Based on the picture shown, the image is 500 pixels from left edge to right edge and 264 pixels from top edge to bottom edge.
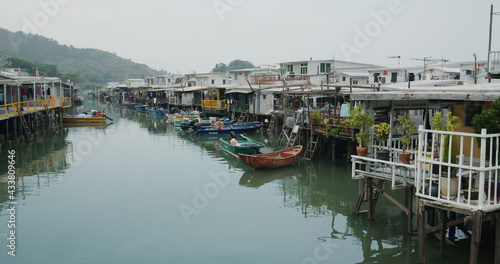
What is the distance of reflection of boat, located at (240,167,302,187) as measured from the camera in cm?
1902

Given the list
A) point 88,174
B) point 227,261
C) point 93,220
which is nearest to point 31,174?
point 88,174

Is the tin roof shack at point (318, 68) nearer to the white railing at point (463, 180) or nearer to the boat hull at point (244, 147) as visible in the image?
the boat hull at point (244, 147)

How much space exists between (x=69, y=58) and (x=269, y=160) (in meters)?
180

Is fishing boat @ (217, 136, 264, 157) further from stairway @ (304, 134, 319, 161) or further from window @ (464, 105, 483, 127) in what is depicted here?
window @ (464, 105, 483, 127)

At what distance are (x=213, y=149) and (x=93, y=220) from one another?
15189mm

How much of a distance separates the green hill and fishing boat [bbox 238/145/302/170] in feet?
475

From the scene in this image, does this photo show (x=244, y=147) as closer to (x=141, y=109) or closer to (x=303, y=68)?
(x=303, y=68)

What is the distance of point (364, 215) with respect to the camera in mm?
13641

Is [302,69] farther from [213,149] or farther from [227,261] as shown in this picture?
[227,261]

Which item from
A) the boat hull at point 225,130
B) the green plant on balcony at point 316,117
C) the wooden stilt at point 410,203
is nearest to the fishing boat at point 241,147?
the green plant on balcony at point 316,117

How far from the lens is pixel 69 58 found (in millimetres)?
179250

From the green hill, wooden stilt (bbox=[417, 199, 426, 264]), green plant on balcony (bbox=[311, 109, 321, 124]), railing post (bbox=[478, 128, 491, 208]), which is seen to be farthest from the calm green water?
the green hill

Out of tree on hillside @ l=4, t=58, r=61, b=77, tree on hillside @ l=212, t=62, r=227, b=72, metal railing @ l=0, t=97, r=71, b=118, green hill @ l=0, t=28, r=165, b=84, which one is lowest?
metal railing @ l=0, t=97, r=71, b=118

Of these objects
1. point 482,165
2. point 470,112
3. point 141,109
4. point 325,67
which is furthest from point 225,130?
point 141,109
